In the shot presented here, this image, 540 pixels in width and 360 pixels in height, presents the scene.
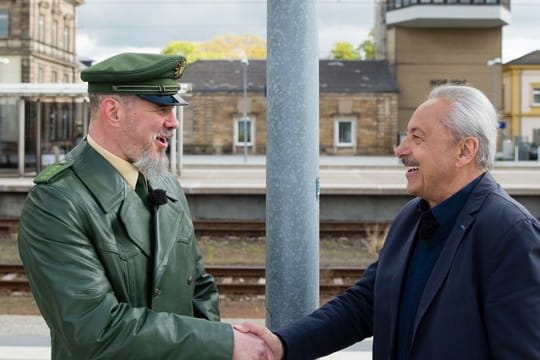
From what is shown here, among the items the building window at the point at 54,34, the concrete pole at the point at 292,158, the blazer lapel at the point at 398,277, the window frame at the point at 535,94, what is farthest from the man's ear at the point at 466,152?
the building window at the point at 54,34

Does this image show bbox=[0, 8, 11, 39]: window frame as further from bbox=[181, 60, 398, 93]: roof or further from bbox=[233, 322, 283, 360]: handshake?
bbox=[233, 322, 283, 360]: handshake

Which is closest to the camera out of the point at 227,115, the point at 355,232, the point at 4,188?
the point at 355,232

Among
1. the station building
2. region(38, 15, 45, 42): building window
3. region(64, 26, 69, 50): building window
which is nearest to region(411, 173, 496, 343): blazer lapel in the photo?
the station building

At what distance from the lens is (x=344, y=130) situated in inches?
1965

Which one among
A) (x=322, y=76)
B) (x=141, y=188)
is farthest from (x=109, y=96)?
(x=322, y=76)

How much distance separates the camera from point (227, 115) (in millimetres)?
49688

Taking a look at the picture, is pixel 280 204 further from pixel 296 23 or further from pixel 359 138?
pixel 359 138

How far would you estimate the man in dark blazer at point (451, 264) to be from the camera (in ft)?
8.18

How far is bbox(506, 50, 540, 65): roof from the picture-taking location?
5272cm

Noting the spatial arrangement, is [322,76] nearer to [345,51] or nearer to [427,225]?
[345,51]

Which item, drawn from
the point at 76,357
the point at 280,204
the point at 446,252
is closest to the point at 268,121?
the point at 280,204

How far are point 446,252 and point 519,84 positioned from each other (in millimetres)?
52923

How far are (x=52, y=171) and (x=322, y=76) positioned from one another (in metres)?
49.3

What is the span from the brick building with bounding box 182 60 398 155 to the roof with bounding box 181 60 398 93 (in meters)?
0.06
